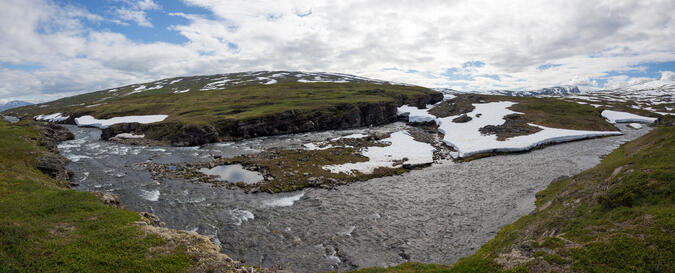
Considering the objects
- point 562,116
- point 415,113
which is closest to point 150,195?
point 415,113

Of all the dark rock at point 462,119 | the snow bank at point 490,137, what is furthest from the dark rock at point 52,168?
the dark rock at point 462,119

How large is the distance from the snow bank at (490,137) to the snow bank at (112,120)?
272ft

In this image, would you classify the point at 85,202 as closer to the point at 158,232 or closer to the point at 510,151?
the point at 158,232

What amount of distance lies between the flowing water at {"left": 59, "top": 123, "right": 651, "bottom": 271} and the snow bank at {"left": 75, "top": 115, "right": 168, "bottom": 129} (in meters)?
41.1

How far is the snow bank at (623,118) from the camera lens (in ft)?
295

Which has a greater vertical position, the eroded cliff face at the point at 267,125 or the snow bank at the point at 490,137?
the eroded cliff face at the point at 267,125

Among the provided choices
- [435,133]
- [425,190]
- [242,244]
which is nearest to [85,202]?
[242,244]

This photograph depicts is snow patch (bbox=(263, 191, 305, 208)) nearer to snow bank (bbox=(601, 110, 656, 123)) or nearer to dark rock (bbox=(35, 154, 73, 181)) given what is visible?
dark rock (bbox=(35, 154, 73, 181))

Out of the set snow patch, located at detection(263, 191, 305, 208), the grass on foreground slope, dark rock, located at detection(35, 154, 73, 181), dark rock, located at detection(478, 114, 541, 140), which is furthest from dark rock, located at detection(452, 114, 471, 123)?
dark rock, located at detection(35, 154, 73, 181)

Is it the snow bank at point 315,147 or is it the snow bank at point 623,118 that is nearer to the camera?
the snow bank at point 315,147

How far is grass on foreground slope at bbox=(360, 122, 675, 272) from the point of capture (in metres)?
13.3

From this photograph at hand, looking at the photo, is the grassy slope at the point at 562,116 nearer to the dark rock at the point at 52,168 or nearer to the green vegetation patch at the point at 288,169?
the green vegetation patch at the point at 288,169

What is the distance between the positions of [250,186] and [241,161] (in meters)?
12.3

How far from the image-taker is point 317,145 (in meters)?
61.1
